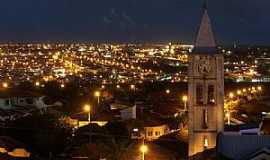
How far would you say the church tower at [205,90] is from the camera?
75.8ft

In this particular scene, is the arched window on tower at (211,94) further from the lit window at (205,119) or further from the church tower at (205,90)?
the lit window at (205,119)

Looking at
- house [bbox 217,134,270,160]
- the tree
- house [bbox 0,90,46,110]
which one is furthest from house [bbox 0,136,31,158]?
house [bbox 0,90,46,110]

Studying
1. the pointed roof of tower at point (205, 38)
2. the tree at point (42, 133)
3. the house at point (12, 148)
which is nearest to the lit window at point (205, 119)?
the pointed roof of tower at point (205, 38)

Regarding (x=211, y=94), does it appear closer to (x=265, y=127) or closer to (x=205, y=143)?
(x=205, y=143)

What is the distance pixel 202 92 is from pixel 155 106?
28.4 meters

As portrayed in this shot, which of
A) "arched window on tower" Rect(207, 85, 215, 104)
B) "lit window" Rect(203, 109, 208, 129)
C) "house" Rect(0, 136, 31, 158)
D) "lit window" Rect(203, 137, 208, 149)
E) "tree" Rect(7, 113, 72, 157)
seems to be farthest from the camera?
"tree" Rect(7, 113, 72, 157)

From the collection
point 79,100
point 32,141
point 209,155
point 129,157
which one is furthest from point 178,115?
point 209,155

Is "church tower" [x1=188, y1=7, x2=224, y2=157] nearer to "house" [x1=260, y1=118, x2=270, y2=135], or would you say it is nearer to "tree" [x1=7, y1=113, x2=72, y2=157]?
"house" [x1=260, y1=118, x2=270, y2=135]

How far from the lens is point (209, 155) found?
879 inches

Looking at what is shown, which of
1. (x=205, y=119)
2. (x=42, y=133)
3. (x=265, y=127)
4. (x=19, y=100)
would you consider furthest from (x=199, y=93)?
(x=19, y=100)

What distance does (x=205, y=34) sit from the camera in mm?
23312

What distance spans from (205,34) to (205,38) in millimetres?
172

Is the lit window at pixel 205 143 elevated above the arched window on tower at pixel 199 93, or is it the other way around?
the arched window on tower at pixel 199 93

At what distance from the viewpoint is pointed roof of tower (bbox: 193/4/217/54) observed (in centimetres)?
2316
